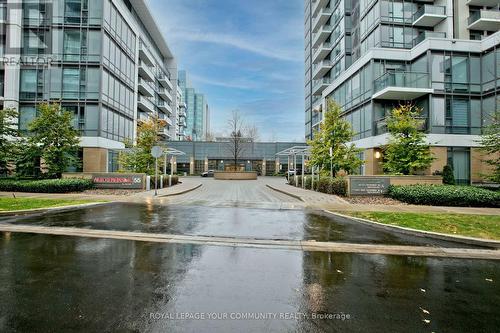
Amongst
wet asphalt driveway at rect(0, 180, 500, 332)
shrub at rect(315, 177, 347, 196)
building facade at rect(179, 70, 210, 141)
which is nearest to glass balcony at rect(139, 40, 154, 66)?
shrub at rect(315, 177, 347, 196)

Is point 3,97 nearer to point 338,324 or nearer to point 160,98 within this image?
point 160,98

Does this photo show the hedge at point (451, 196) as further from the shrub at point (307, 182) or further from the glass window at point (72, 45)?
the glass window at point (72, 45)

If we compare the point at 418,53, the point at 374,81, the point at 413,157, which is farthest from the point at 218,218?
the point at 418,53

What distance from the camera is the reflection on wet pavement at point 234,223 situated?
25.2ft

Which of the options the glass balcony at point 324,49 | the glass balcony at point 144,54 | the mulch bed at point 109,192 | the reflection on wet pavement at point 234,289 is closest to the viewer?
the reflection on wet pavement at point 234,289

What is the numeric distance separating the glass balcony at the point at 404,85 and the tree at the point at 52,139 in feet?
85.5

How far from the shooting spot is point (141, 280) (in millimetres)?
4574

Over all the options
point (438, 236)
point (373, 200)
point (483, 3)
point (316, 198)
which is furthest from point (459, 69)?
point (438, 236)

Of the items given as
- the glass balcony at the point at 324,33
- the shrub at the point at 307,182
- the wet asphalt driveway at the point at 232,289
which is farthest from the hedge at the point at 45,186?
the glass balcony at the point at 324,33

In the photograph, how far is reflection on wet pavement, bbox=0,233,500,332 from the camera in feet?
10.9

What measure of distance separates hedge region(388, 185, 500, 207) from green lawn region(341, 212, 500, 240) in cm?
310

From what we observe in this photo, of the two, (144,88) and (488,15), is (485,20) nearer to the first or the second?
(488,15)

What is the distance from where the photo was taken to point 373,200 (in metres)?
15.2

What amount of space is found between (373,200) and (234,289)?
1304 centimetres
